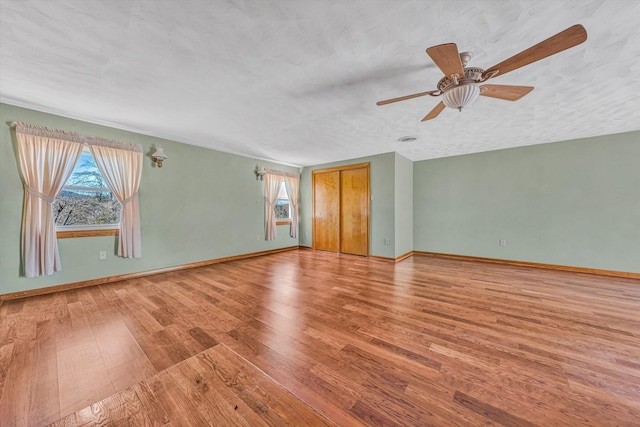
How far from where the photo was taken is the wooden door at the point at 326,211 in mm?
5742

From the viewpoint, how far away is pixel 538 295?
2.88m

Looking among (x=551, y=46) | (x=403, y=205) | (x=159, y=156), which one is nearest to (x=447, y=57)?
(x=551, y=46)

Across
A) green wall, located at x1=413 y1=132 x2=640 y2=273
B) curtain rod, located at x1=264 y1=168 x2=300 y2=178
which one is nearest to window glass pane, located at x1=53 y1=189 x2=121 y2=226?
curtain rod, located at x1=264 y1=168 x2=300 y2=178

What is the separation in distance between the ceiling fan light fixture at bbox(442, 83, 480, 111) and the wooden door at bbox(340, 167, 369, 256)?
322cm

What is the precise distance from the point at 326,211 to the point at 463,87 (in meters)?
4.35

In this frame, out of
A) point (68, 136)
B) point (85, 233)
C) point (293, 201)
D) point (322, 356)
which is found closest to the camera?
point (322, 356)

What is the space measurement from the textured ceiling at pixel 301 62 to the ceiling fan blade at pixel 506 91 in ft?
0.75

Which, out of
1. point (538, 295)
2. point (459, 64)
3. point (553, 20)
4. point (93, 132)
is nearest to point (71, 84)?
point (93, 132)

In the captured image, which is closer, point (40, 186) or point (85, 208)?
point (40, 186)

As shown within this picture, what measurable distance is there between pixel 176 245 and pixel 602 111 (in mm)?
6557

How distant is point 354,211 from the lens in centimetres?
545

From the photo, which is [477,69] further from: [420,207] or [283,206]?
[283,206]

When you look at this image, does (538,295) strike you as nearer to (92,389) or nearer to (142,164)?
(92,389)

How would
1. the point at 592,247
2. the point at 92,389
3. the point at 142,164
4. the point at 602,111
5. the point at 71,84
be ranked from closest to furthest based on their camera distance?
the point at 92,389, the point at 71,84, the point at 602,111, the point at 142,164, the point at 592,247
